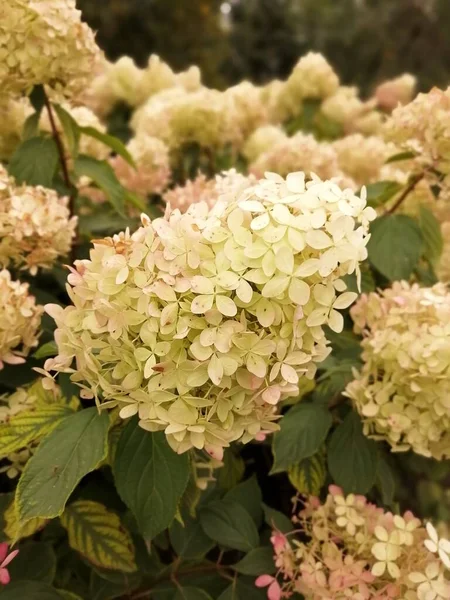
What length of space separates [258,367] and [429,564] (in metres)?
0.31

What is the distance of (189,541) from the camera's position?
796 millimetres

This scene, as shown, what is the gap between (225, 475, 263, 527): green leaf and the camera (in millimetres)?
859

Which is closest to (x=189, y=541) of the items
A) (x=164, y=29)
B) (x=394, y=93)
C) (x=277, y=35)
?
(x=394, y=93)

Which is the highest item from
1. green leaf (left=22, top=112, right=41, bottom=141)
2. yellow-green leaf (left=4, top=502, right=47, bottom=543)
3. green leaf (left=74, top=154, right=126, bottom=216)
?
green leaf (left=22, top=112, right=41, bottom=141)

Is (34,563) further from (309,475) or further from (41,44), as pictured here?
(41,44)

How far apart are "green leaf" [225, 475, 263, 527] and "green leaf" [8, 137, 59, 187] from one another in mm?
504

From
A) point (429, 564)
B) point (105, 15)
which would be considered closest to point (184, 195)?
point (429, 564)

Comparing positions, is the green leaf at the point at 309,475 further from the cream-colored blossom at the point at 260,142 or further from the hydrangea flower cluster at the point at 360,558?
the cream-colored blossom at the point at 260,142

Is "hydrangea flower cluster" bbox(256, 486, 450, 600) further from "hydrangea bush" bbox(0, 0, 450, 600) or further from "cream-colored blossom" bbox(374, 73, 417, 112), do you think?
"cream-colored blossom" bbox(374, 73, 417, 112)

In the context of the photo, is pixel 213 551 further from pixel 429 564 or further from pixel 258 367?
pixel 258 367

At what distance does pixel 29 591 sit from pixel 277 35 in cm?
939

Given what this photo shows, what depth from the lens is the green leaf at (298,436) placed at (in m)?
0.79

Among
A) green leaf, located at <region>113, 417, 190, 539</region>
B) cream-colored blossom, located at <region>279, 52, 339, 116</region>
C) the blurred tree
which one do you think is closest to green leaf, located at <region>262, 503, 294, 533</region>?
green leaf, located at <region>113, 417, 190, 539</region>

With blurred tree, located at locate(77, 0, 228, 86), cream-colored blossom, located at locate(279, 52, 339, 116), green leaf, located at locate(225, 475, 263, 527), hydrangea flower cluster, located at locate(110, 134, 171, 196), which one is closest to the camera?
green leaf, located at locate(225, 475, 263, 527)
